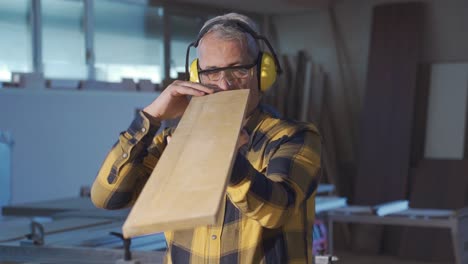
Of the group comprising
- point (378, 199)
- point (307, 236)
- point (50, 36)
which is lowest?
point (378, 199)

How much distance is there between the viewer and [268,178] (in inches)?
49.1

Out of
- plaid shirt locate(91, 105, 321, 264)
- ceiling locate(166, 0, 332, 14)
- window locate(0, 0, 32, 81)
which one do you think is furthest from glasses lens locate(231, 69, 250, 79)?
ceiling locate(166, 0, 332, 14)

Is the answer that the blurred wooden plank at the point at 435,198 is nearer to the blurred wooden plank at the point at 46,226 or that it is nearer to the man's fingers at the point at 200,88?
the blurred wooden plank at the point at 46,226

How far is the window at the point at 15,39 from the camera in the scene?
5.54 m

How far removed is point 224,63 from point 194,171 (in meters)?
0.35

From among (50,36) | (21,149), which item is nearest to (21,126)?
(21,149)

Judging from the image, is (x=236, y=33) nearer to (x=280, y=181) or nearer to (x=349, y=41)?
(x=280, y=181)

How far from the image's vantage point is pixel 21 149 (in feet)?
17.3

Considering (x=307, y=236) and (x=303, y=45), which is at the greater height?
(x=303, y=45)

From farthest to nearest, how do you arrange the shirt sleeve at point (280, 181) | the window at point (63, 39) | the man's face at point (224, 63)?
1. the window at point (63, 39)
2. the man's face at point (224, 63)
3. the shirt sleeve at point (280, 181)

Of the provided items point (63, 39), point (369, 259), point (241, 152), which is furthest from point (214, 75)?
point (369, 259)

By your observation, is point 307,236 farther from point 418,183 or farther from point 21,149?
point 418,183

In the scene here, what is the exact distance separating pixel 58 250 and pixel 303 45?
19.6 feet

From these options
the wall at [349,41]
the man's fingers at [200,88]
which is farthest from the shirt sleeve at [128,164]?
the wall at [349,41]
